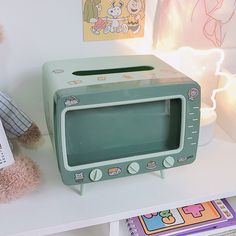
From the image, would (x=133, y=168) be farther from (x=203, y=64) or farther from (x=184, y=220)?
(x=203, y=64)

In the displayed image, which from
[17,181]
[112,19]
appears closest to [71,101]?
[17,181]

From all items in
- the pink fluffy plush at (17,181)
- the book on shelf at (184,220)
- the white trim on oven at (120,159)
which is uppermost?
the white trim on oven at (120,159)

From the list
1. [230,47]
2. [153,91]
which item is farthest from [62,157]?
[230,47]

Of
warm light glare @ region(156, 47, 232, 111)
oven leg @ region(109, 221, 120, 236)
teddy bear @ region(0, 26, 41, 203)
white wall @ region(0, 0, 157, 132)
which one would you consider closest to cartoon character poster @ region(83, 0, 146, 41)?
white wall @ region(0, 0, 157, 132)

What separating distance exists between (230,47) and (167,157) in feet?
1.61

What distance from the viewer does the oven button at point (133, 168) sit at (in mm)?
772

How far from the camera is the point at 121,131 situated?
0.76 meters

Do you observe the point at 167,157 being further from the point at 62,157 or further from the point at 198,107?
the point at 62,157

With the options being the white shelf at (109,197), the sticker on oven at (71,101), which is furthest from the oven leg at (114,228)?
the sticker on oven at (71,101)

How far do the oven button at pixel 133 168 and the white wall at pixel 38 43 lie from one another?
36cm

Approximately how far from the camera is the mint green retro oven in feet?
2.29

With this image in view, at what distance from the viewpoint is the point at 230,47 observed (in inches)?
43.4

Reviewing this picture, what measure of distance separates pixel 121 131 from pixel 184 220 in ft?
0.98

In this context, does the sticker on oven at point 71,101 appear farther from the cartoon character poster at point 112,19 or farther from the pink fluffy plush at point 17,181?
the cartoon character poster at point 112,19
